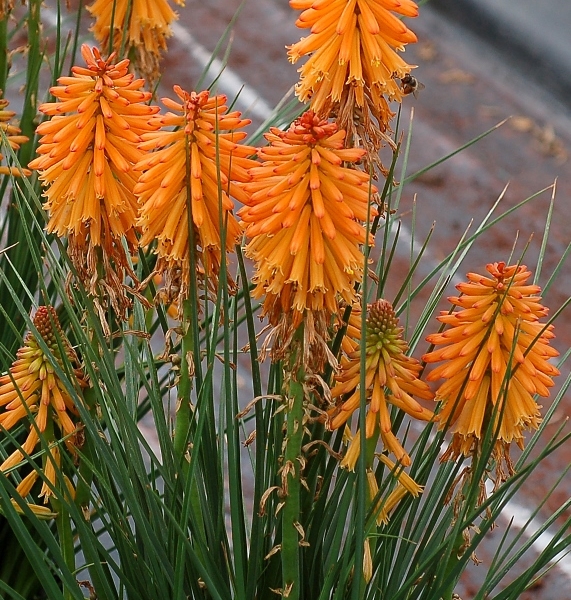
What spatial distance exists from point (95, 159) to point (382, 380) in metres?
0.38

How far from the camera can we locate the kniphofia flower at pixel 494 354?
0.96m

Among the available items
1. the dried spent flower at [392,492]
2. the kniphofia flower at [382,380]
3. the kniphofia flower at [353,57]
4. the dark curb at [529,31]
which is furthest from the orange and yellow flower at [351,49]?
the dark curb at [529,31]

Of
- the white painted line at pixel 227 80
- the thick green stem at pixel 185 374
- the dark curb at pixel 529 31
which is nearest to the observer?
the thick green stem at pixel 185 374

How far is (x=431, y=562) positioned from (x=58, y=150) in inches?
24.4

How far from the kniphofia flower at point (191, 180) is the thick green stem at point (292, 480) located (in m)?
0.14

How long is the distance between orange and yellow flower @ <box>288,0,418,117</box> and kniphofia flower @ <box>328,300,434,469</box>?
0.77 feet

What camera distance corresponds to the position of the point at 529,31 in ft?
14.9

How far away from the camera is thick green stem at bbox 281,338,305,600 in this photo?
3.08 ft

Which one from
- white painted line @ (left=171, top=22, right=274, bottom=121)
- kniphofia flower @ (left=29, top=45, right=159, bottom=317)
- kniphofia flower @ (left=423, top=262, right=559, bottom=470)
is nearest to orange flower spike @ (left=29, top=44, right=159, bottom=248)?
kniphofia flower @ (left=29, top=45, right=159, bottom=317)

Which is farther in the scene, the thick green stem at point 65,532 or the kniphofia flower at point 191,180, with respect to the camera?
the thick green stem at point 65,532

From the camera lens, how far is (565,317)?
3.21 m

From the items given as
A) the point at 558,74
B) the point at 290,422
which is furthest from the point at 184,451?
the point at 558,74

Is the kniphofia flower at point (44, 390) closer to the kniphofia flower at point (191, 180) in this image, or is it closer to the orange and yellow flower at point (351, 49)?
the kniphofia flower at point (191, 180)

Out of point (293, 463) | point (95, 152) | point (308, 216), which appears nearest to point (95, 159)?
point (95, 152)
